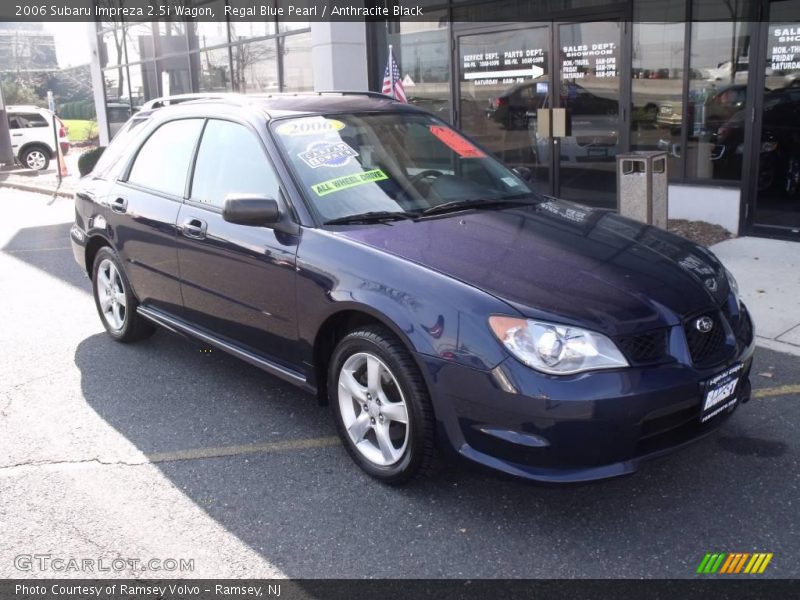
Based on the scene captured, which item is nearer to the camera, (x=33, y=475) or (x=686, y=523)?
(x=686, y=523)

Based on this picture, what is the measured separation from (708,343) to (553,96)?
757 centimetres

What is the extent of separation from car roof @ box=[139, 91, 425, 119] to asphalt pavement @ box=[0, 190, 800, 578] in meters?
1.69

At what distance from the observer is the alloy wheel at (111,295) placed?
219 inches

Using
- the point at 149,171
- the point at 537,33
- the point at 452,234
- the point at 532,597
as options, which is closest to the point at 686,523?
the point at 532,597

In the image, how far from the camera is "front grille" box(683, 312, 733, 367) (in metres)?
3.19

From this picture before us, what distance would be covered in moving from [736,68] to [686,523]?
21.5ft

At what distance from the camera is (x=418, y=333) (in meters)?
3.19

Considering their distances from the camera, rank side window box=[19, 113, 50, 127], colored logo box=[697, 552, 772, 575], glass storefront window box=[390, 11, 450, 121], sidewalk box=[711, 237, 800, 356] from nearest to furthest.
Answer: colored logo box=[697, 552, 772, 575] < sidewalk box=[711, 237, 800, 356] < glass storefront window box=[390, 11, 450, 121] < side window box=[19, 113, 50, 127]

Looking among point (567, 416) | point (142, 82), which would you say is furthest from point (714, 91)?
point (142, 82)

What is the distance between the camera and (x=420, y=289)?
10.6 feet

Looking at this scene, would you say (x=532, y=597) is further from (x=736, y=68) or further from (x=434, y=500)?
(x=736, y=68)

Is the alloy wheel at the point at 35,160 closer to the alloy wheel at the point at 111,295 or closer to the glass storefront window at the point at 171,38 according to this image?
the glass storefront window at the point at 171,38

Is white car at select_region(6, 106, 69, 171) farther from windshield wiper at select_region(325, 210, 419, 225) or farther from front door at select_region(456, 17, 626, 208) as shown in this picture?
windshield wiper at select_region(325, 210, 419, 225)

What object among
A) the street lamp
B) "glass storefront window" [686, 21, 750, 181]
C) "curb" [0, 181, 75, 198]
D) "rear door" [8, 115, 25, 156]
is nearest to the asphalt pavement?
"glass storefront window" [686, 21, 750, 181]
